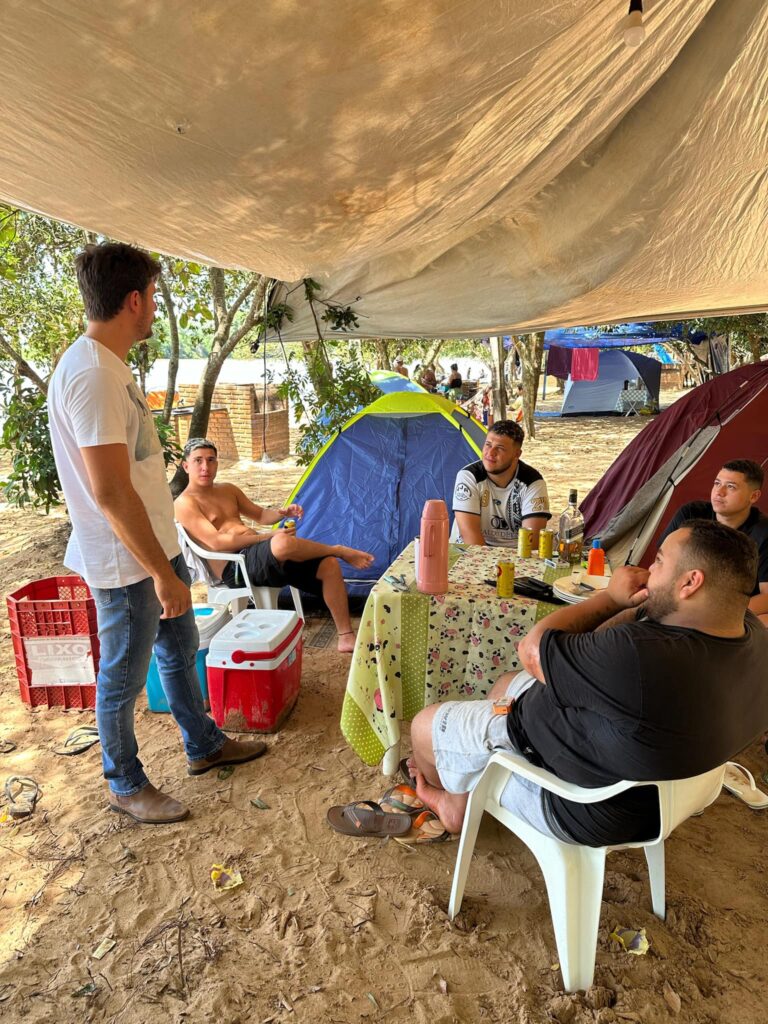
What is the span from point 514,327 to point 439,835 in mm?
3458

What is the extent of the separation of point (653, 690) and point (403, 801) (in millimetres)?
1312

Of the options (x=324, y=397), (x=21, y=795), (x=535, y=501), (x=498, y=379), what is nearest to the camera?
(x=21, y=795)

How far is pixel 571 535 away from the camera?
2635 millimetres

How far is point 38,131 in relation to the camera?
1.80 metres

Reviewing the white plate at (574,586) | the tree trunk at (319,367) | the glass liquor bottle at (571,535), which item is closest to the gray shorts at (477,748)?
the white plate at (574,586)

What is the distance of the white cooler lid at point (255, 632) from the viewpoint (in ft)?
9.23

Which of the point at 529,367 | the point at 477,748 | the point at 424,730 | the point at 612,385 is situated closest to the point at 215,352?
the point at 424,730

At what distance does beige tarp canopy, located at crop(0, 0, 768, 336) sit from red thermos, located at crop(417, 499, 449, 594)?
1169 mm

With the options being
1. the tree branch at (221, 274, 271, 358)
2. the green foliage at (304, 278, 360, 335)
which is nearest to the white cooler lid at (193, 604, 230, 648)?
the green foliage at (304, 278, 360, 335)

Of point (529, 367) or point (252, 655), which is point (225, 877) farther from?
point (529, 367)

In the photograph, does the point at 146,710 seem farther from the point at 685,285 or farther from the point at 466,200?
the point at 685,285

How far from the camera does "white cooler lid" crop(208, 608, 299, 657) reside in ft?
9.23

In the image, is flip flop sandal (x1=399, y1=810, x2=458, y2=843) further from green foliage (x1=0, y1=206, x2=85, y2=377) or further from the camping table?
green foliage (x1=0, y1=206, x2=85, y2=377)

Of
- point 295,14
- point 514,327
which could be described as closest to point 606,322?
point 514,327
